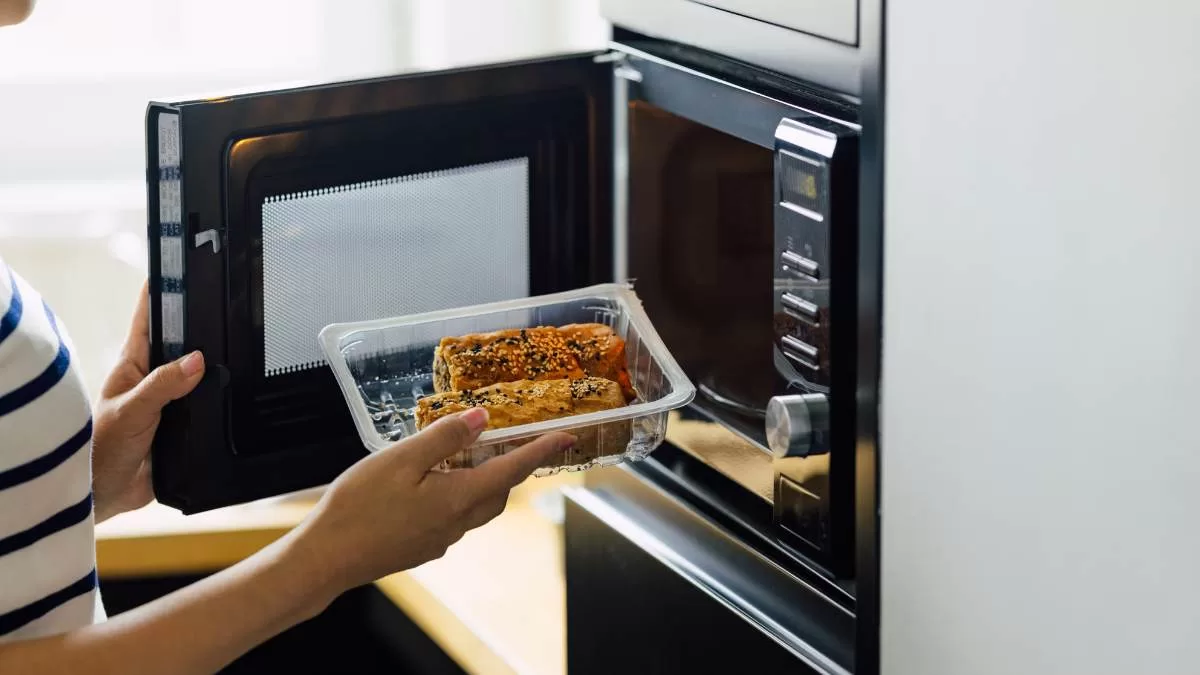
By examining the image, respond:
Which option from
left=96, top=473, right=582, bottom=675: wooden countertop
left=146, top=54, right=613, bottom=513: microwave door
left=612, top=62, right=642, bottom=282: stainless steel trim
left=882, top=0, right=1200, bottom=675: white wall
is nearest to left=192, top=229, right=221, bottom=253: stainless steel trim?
left=146, top=54, right=613, bottom=513: microwave door

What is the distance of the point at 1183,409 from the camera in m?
0.65

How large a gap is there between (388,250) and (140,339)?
218mm

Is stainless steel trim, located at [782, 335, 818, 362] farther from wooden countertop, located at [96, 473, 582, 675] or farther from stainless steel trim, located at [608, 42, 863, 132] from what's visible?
wooden countertop, located at [96, 473, 582, 675]

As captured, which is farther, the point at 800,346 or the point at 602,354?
the point at 602,354

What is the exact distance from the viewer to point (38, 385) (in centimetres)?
85

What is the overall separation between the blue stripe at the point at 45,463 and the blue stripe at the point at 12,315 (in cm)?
8

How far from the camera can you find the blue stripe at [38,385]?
828 millimetres

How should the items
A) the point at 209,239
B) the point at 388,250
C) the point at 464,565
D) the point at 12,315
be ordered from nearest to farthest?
the point at 12,315 → the point at 209,239 → the point at 388,250 → the point at 464,565

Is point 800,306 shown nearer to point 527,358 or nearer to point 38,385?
point 527,358

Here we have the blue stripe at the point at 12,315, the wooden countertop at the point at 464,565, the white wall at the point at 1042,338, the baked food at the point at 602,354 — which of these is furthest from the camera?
the wooden countertop at the point at 464,565

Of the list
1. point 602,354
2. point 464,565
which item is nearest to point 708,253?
point 602,354

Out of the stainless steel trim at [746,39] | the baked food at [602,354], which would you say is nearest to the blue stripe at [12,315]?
the baked food at [602,354]

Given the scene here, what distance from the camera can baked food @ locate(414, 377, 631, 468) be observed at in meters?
0.96

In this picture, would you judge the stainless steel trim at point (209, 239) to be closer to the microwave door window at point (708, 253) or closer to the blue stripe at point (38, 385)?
the blue stripe at point (38, 385)
